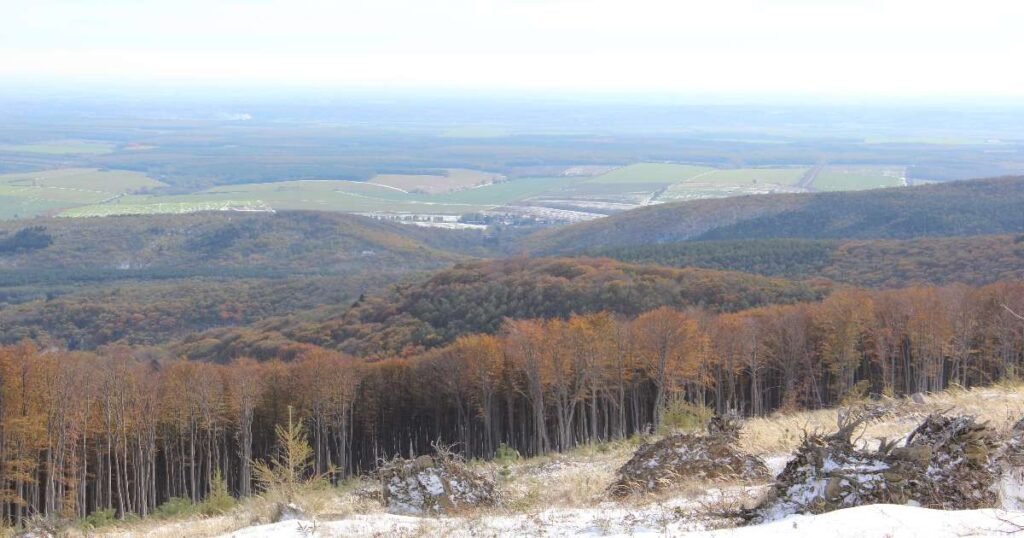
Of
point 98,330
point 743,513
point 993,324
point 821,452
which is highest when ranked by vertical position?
point 821,452

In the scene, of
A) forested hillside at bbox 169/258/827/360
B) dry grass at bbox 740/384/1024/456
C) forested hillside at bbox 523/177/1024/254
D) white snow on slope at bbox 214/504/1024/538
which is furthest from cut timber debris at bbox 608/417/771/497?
forested hillside at bbox 523/177/1024/254

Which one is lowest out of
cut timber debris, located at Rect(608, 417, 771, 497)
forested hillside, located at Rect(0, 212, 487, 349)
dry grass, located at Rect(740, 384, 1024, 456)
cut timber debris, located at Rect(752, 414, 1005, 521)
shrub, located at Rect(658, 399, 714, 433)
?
forested hillside, located at Rect(0, 212, 487, 349)

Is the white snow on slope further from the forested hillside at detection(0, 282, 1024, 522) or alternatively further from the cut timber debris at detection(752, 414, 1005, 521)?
Result: the forested hillside at detection(0, 282, 1024, 522)

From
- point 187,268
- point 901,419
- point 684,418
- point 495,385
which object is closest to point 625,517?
point 901,419

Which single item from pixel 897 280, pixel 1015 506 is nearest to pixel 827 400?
pixel 1015 506

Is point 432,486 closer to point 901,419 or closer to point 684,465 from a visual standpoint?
point 684,465

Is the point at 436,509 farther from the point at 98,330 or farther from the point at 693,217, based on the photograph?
the point at 693,217
